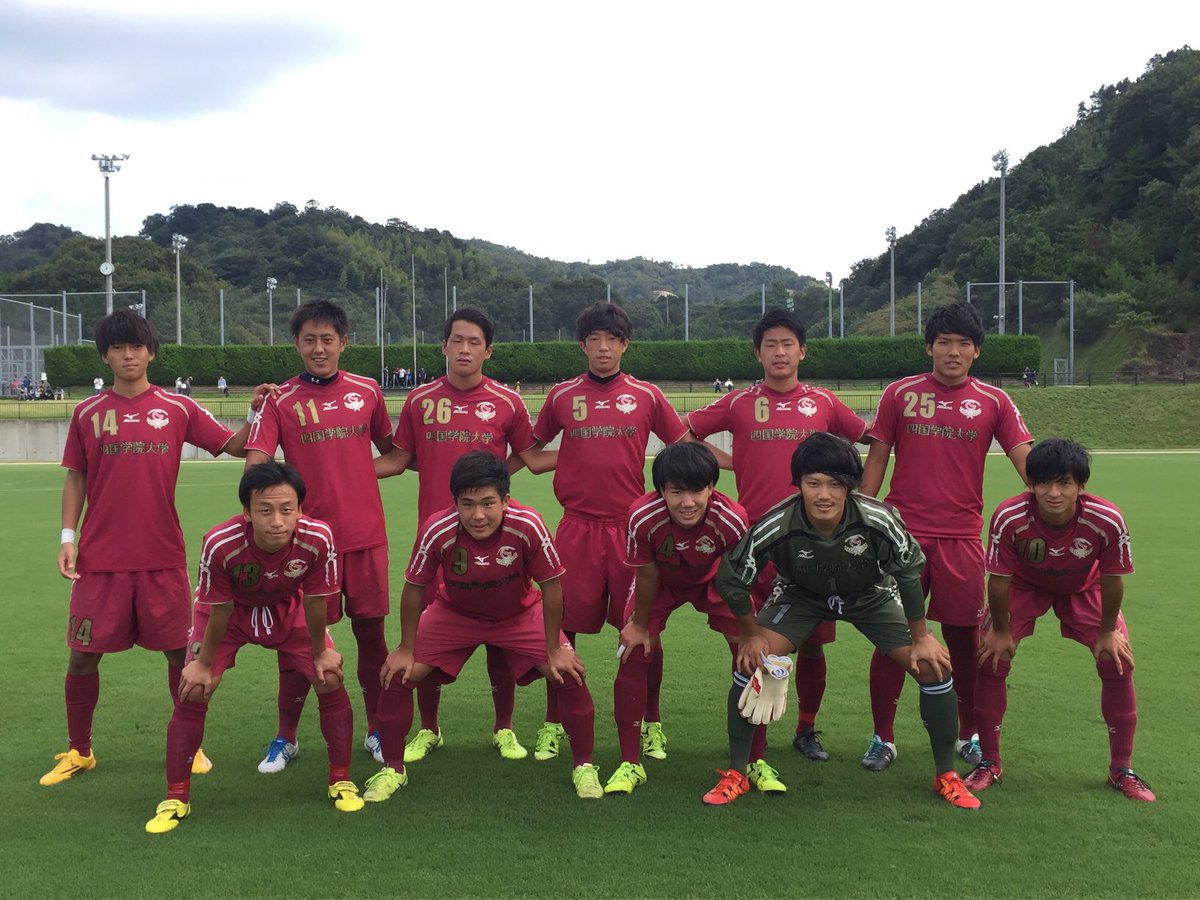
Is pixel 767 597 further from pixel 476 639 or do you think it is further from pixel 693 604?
pixel 476 639

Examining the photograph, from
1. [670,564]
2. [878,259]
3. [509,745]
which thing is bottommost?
[509,745]

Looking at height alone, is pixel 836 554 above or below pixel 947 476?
below

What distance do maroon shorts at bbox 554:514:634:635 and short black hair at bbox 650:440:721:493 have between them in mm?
731

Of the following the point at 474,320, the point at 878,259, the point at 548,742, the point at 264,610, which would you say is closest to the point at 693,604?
the point at 548,742

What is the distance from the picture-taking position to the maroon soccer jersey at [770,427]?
5.18 meters

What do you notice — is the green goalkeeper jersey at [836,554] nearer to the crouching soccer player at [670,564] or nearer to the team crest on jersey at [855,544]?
the team crest on jersey at [855,544]

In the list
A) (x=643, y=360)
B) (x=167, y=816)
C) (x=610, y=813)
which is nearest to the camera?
(x=167, y=816)

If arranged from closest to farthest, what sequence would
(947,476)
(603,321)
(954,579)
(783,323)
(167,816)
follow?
(167,816), (954,579), (947,476), (783,323), (603,321)

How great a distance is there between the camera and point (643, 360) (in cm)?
4978

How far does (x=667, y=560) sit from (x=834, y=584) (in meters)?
0.76

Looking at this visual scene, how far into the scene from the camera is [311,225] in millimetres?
91375

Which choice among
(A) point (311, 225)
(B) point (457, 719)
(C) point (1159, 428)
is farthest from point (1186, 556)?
(A) point (311, 225)

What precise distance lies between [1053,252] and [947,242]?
16.3m

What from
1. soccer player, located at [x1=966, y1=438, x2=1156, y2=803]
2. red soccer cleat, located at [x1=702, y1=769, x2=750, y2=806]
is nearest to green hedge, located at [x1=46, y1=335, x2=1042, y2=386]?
soccer player, located at [x1=966, y1=438, x2=1156, y2=803]
